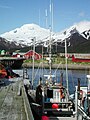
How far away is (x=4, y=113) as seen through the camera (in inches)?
727

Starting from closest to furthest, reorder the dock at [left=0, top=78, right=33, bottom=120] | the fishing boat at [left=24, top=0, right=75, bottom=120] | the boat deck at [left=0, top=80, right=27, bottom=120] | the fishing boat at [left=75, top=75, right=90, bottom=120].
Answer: the dock at [left=0, top=78, right=33, bottom=120] < the boat deck at [left=0, top=80, right=27, bottom=120] < the fishing boat at [left=75, top=75, right=90, bottom=120] < the fishing boat at [left=24, top=0, right=75, bottom=120]

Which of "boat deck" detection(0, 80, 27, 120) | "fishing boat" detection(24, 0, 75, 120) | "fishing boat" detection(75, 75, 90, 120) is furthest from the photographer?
"fishing boat" detection(24, 0, 75, 120)

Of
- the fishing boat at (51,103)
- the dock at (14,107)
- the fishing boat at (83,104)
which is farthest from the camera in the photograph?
the fishing boat at (51,103)

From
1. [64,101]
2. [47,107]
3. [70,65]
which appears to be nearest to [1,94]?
[47,107]

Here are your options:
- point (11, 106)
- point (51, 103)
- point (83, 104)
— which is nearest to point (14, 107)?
point (11, 106)

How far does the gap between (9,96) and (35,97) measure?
6.03 m

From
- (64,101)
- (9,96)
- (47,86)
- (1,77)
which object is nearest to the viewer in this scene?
(9,96)

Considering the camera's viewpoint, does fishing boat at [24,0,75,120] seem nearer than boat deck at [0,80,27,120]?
No

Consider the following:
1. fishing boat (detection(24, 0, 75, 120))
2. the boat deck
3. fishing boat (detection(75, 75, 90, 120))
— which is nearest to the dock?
the boat deck

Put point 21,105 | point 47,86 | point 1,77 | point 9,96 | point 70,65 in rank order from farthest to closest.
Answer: point 70,65, point 1,77, point 47,86, point 9,96, point 21,105

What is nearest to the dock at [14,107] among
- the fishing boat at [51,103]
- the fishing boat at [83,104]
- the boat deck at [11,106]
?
the boat deck at [11,106]

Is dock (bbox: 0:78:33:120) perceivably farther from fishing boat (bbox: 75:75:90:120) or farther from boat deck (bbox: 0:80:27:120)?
fishing boat (bbox: 75:75:90:120)

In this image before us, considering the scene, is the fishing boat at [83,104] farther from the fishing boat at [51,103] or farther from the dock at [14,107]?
the dock at [14,107]

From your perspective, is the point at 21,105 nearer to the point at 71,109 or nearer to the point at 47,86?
the point at 71,109
